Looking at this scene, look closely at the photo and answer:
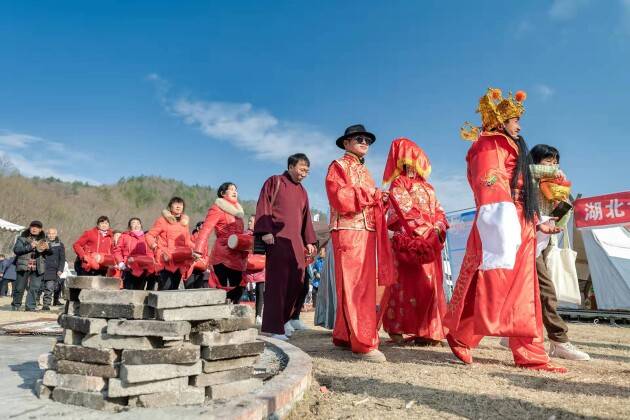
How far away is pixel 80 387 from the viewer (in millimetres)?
2312

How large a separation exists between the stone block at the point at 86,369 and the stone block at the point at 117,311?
24cm

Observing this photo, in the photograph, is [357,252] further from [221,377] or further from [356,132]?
[221,377]

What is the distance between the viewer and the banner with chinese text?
8.86 meters

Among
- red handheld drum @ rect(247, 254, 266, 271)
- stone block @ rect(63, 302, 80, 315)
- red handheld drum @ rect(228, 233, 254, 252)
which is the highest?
red handheld drum @ rect(228, 233, 254, 252)

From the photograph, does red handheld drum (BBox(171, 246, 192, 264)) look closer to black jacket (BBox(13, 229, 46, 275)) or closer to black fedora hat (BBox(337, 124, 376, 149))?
black fedora hat (BBox(337, 124, 376, 149))

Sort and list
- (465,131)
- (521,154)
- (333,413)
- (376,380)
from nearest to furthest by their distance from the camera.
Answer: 1. (333,413)
2. (376,380)
3. (521,154)
4. (465,131)

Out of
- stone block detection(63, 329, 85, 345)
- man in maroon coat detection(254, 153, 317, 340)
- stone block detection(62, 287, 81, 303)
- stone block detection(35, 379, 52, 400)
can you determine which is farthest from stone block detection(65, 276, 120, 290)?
man in maroon coat detection(254, 153, 317, 340)

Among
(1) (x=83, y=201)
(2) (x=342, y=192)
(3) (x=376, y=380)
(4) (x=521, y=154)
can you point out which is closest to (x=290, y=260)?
(2) (x=342, y=192)

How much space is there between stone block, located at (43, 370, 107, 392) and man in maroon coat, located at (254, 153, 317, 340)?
2.62 metres

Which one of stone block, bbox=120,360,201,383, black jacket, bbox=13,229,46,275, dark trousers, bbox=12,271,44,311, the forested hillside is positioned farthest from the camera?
the forested hillside

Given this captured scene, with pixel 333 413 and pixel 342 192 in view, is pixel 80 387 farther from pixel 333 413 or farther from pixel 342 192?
pixel 342 192

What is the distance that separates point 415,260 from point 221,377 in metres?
2.59

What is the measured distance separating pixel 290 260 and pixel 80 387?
117 inches

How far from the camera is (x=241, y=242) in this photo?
5691mm
